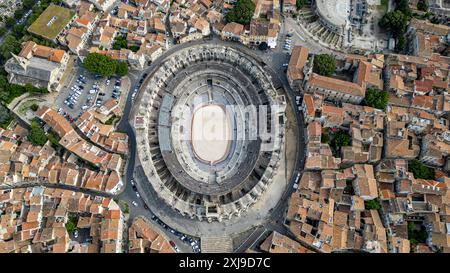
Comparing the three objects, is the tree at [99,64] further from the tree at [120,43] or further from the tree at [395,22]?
the tree at [395,22]

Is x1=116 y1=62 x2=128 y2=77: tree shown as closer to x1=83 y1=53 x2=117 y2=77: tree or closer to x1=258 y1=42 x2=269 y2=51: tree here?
x1=83 y1=53 x2=117 y2=77: tree

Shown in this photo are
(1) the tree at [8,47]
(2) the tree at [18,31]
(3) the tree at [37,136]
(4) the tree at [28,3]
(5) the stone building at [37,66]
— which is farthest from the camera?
(4) the tree at [28,3]

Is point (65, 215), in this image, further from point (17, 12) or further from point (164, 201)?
point (17, 12)

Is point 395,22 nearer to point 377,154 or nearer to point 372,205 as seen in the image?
point 377,154

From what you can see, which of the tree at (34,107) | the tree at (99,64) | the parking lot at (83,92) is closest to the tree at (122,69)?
the tree at (99,64)

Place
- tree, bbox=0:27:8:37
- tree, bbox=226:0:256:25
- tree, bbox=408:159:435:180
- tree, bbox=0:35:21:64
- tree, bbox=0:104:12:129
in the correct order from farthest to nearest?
tree, bbox=0:27:8:37, tree, bbox=226:0:256:25, tree, bbox=0:35:21:64, tree, bbox=0:104:12:129, tree, bbox=408:159:435:180

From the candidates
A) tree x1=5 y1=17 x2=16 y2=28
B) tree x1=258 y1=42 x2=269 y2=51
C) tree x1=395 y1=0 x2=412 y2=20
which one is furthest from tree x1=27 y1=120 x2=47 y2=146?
tree x1=395 y1=0 x2=412 y2=20

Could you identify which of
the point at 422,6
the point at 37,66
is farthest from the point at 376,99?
the point at 37,66
